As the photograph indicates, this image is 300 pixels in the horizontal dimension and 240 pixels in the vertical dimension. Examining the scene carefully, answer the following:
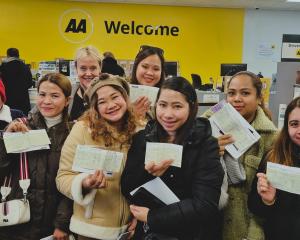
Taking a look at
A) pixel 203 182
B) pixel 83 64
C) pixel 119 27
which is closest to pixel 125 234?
pixel 203 182

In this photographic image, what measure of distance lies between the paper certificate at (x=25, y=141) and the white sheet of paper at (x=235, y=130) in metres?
0.87

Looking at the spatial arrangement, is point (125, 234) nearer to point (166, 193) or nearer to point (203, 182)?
point (166, 193)

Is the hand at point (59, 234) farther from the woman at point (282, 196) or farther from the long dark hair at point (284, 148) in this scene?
the long dark hair at point (284, 148)

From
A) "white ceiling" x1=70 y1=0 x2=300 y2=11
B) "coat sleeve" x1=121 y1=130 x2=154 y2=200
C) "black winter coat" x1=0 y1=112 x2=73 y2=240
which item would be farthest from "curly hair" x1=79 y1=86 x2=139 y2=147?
"white ceiling" x1=70 y1=0 x2=300 y2=11

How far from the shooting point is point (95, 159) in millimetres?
1576

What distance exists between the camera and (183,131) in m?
1.56

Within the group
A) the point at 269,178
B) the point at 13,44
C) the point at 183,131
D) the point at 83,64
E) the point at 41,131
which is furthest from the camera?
the point at 13,44

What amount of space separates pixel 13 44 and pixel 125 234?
27.5 feet

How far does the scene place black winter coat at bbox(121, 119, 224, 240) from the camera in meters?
1.46

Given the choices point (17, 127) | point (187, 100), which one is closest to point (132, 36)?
point (17, 127)

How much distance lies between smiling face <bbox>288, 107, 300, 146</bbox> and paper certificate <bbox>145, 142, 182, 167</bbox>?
0.50m

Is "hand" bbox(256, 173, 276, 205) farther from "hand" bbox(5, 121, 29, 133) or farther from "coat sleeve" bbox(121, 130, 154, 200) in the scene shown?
"hand" bbox(5, 121, 29, 133)

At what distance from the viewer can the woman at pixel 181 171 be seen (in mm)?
1461

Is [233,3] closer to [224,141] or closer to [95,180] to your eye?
[224,141]
